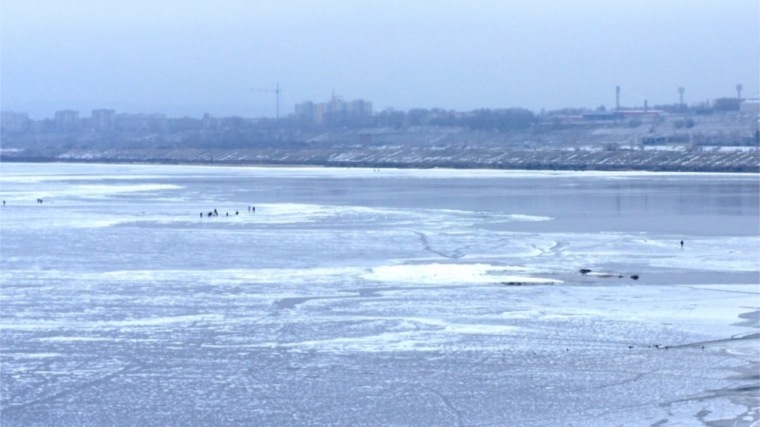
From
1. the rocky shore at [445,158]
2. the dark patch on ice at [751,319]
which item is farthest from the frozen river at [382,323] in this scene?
the rocky shore at [445,158]

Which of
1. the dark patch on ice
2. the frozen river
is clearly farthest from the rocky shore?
the dark patch on ice

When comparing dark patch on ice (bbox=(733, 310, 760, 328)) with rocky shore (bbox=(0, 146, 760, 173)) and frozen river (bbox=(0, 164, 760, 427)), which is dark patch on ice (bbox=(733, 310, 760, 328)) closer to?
frozen river (bbox=(0, 164, 760, 427))

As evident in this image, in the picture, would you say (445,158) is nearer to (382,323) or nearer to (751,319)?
(751,319)

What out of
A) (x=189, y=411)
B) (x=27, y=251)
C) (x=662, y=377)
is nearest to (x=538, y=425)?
(x=662, y=377)

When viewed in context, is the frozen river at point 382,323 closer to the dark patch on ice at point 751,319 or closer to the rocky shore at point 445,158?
the dark patch on ice at point 751,319

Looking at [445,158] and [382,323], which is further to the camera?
[445,158]

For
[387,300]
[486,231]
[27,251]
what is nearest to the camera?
[387,300]

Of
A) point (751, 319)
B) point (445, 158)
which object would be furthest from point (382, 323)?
point (445, 158)

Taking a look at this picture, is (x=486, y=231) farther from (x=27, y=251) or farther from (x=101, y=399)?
(x=101, y=399)

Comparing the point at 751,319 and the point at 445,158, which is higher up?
the point at 751,319
